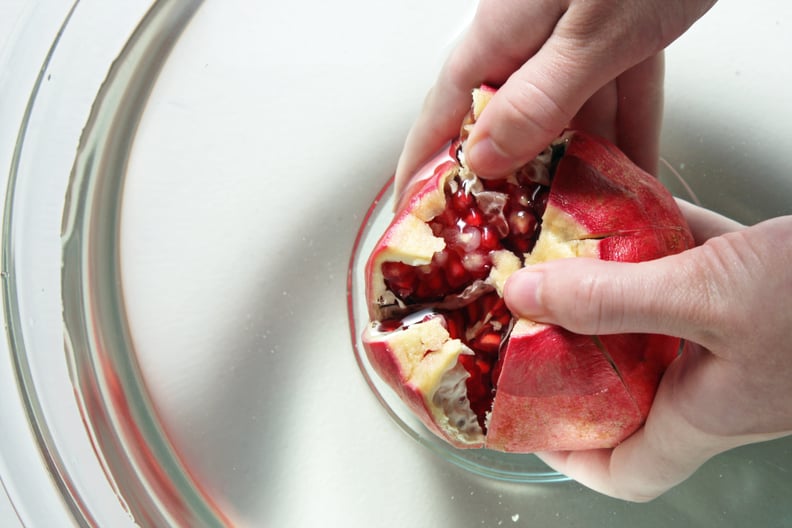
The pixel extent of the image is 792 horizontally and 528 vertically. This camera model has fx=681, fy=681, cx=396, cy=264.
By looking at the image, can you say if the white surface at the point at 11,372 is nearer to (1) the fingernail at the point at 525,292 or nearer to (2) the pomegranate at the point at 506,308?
(2) the pomegranate at the point at 506,308

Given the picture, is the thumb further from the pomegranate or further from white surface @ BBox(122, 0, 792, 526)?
white surface @ BBox(122, 0, 792, 526)

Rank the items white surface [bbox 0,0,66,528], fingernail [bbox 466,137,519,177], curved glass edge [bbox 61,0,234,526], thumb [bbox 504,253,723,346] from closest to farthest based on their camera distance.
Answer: thumb [bbox 504,253,723,346], fingernail [bbox 466,137,519,177], white surface [bbox 0,0,66,528], curved glass edge [bbox 61,0,234,526]

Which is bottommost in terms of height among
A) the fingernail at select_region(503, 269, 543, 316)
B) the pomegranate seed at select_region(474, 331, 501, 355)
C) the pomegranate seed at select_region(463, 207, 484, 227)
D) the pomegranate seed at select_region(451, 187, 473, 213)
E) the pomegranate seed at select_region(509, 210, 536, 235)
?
the pomegranate seed at select_region(474, 331, 501, 355)

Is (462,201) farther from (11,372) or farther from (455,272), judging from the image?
(11,372)

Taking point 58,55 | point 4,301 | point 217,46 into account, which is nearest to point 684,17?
point 217,46

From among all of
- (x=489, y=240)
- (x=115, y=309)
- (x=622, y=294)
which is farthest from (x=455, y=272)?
(x=115, y=309)

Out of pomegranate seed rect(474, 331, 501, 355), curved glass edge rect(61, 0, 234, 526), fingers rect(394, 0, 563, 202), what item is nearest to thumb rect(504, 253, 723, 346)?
pomegranate seed rect(474, 331, 501, 355)

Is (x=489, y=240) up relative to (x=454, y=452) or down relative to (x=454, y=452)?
up
